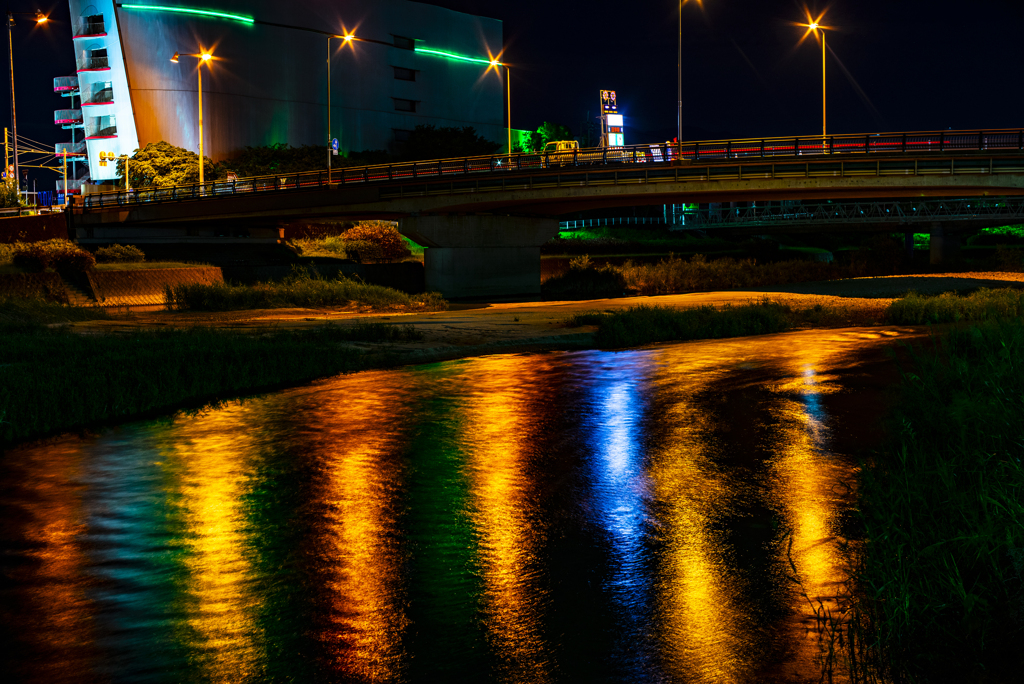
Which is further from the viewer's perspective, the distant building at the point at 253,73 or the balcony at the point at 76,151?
the balcony at the point at 76,151

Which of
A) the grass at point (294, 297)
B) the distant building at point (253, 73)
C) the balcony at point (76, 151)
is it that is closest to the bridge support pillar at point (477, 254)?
the grass at point (294, 297)

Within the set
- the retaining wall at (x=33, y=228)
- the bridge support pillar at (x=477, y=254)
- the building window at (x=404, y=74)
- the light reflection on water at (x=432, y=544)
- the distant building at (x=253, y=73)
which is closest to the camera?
the light reflection on water at (x=432, y=544)

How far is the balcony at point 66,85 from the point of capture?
126 meters

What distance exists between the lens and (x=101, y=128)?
99.3m

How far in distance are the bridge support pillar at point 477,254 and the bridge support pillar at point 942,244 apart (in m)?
46.6

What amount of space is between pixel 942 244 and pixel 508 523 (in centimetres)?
8192

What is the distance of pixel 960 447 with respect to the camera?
1007 centimetres

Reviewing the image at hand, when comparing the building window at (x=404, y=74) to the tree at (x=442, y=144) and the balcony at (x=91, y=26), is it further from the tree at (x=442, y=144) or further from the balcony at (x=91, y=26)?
the balcony at (x=91, y=26)

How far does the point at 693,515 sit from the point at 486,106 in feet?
379

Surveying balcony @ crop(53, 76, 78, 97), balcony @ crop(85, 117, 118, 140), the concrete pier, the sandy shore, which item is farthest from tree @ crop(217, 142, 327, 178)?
the concrete pier

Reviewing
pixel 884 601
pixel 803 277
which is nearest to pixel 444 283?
pixel 803 277

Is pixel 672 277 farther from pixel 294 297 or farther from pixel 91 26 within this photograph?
pixel 91 26


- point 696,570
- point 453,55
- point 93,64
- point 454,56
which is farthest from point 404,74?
point 696,570

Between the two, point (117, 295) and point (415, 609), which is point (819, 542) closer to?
point (415, 609)
